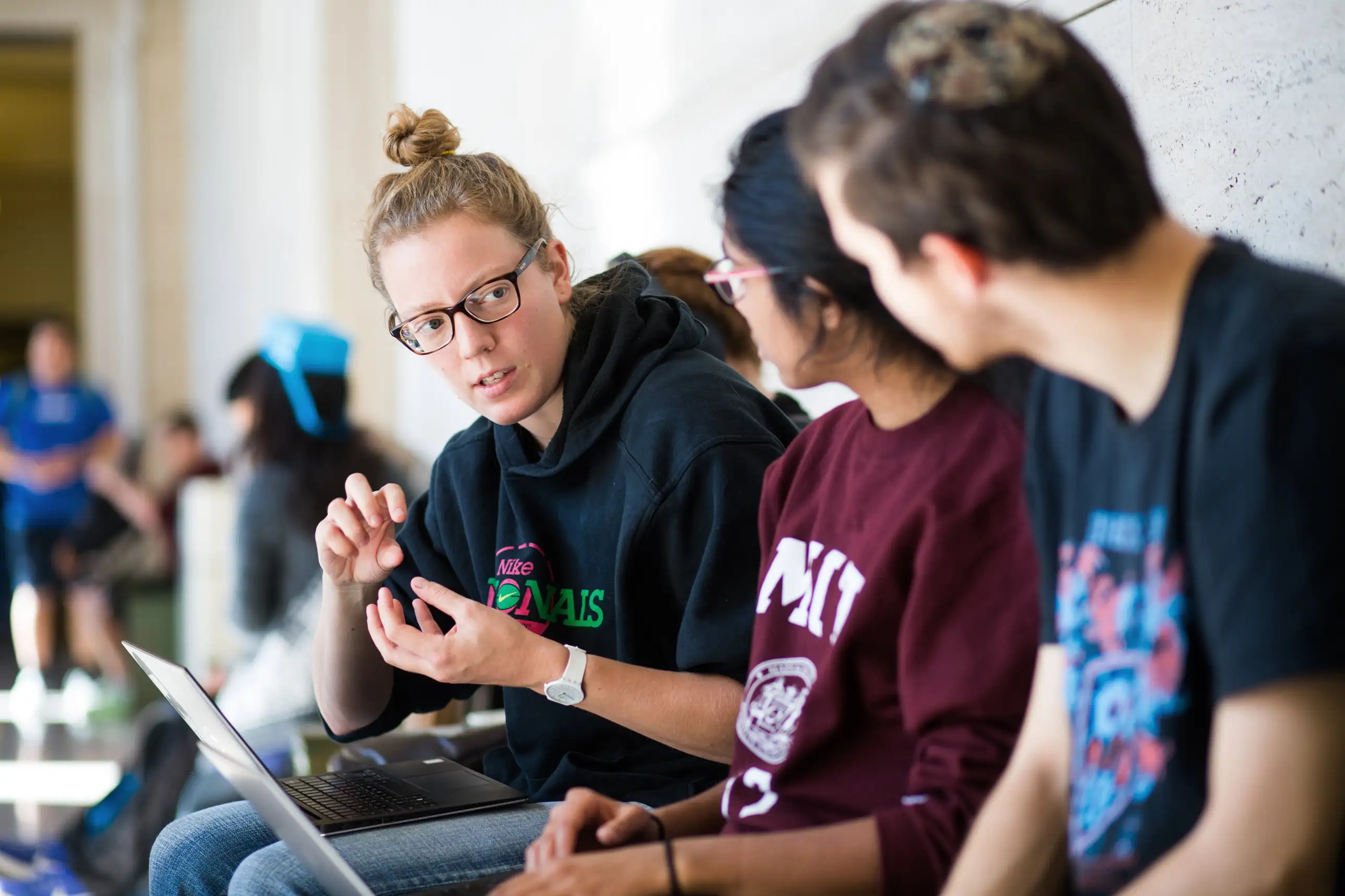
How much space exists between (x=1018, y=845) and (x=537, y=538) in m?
0.85

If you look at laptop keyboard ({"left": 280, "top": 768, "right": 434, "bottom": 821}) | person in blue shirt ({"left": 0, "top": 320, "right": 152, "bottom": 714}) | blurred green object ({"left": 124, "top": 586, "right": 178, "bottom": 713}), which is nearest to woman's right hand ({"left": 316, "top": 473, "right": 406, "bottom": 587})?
laptop keyboard ({"left": 280, "top": 768, "right": 434, "bottom": 821})

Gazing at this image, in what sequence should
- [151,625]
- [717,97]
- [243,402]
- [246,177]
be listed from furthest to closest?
[246,177], [151,625], [243,402], [717,97]

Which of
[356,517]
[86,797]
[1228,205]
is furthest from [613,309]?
[86,797]

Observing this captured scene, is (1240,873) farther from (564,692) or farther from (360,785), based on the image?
(360,785)

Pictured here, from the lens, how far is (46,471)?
22.7 feet

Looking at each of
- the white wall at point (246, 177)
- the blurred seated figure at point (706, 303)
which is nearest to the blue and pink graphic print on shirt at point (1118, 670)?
the blurred seated figure at point (706, 303)

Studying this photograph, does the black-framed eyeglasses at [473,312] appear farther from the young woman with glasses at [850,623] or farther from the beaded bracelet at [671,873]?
the beaded bracelet at [671,873]

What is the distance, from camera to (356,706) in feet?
5.92

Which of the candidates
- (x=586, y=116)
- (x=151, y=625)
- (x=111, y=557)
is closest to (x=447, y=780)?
(x=586, y=116)

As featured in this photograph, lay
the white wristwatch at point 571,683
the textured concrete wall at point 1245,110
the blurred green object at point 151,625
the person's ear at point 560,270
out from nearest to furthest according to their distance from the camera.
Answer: the textured concrete wall at point 1245,110 < the white wristwatch at point 571,683 < the person's ear at point 560,270 < the blurred green object at point 151,625

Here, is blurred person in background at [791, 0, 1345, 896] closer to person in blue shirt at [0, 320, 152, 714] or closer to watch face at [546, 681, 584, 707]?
watch face at [546, 681, 584, 707]

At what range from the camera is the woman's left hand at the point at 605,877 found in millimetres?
1063

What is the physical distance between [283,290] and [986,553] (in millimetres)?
6915

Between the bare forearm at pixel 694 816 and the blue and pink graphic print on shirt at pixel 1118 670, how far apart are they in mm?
466
